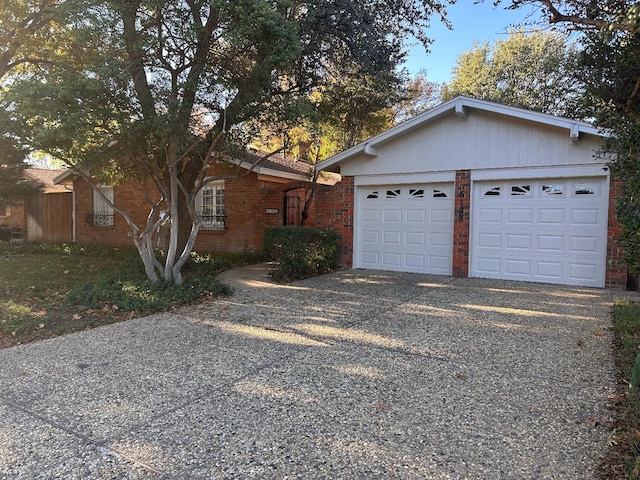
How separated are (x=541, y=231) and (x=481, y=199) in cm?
137

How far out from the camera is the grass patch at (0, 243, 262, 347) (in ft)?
19.6

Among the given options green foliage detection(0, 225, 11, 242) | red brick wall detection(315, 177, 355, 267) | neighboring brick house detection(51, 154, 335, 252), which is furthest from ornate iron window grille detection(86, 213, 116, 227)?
red brick wall detection(315, 177, 355, 267)

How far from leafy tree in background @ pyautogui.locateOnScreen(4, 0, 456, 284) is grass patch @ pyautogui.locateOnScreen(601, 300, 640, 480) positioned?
5.31 meters

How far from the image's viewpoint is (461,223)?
31.4 feet

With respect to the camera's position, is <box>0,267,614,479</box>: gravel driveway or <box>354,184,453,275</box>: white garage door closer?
<box>0,267,614,479</box>: gravel driveway

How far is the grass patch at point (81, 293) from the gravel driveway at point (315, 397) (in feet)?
1.83

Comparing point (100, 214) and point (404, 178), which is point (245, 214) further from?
point (100, 214)

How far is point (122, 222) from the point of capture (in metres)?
16.2

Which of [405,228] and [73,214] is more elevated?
[73,214]

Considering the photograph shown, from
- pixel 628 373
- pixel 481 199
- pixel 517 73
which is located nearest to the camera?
pixel 628 373

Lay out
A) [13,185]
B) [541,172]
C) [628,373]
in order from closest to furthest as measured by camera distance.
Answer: [628,373]
[541,172]
[13,185]

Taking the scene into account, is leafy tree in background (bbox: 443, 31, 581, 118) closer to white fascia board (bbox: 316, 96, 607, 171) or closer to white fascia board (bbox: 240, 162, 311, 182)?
white fascia board (bbox: 240, 162, 311, 182)

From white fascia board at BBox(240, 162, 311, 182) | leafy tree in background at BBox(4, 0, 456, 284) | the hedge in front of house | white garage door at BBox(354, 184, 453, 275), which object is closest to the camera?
leafy tree in background at BBox(4, 0, 456, 284)

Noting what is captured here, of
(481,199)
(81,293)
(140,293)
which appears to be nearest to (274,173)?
(481,199)
